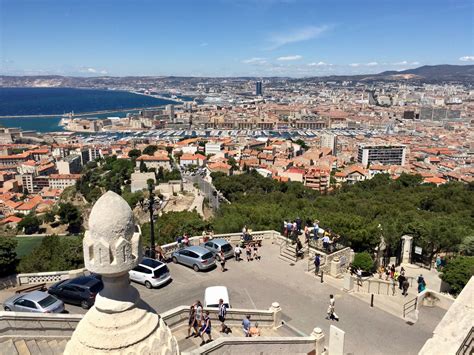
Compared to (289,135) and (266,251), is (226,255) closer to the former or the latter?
(266,251)

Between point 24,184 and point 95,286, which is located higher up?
point 95,286

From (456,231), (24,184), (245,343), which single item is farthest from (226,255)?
(24,184)

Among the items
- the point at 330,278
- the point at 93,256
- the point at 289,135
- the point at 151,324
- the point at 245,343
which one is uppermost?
the point at 93,256

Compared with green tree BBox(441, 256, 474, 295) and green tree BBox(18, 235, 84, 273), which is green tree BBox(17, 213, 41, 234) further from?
green tree BBox(441, 256, 474, 295)

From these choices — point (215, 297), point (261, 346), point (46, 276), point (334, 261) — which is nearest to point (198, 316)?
point (215, 297)

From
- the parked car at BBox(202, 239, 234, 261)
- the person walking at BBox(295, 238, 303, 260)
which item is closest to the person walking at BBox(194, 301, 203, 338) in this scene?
the parked car at BBox(202, 239, 234, 261)

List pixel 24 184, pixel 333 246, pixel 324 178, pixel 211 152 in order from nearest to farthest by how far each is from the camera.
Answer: pixel 333 246
pixel 324 178
pixel 24 184
pixel 211 152

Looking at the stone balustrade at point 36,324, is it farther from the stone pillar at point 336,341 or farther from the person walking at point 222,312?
the stone pillar at point 336,341
